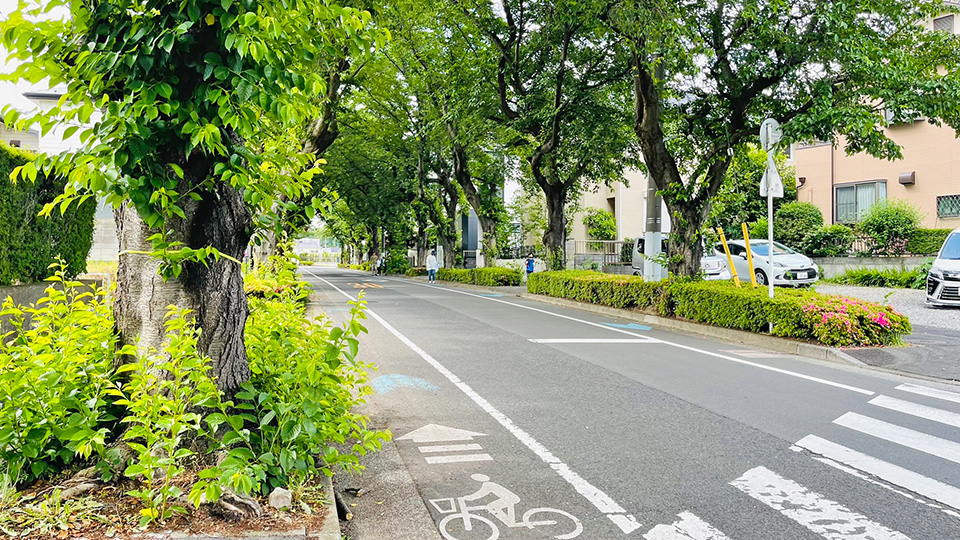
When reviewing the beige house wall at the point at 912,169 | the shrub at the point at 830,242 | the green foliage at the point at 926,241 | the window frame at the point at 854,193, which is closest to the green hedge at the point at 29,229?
the shrub at the point at 830,242

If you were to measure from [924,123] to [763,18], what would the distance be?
58.8 feet

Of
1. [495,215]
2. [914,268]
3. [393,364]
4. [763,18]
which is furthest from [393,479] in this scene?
[495,215]

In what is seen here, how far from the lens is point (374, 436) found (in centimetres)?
418

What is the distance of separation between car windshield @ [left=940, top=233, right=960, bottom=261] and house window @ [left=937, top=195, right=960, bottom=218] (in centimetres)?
1065

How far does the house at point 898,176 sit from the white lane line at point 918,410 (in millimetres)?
18585

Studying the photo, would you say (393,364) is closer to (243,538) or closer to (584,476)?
(584,476)

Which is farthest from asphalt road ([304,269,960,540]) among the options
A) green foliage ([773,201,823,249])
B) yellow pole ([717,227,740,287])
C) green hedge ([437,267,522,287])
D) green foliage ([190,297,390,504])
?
green foliage ([773,201,823,249])

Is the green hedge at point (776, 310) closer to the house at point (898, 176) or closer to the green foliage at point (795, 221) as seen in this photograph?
the house at point (898, 176)

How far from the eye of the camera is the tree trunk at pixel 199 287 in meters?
3.90

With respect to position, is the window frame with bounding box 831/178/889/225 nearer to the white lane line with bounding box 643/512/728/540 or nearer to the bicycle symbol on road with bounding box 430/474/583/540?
the white lane line with bounding box 643/512/728/540

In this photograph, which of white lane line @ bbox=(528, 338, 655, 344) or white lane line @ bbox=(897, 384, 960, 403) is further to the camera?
white lane line @ bbox=(528, 338, 655, 344)

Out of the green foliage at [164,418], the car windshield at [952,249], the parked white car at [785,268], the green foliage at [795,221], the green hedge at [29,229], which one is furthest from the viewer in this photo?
the green foliage at [795,221]

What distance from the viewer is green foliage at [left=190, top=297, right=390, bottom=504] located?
3.41 m

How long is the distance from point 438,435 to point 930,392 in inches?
234
